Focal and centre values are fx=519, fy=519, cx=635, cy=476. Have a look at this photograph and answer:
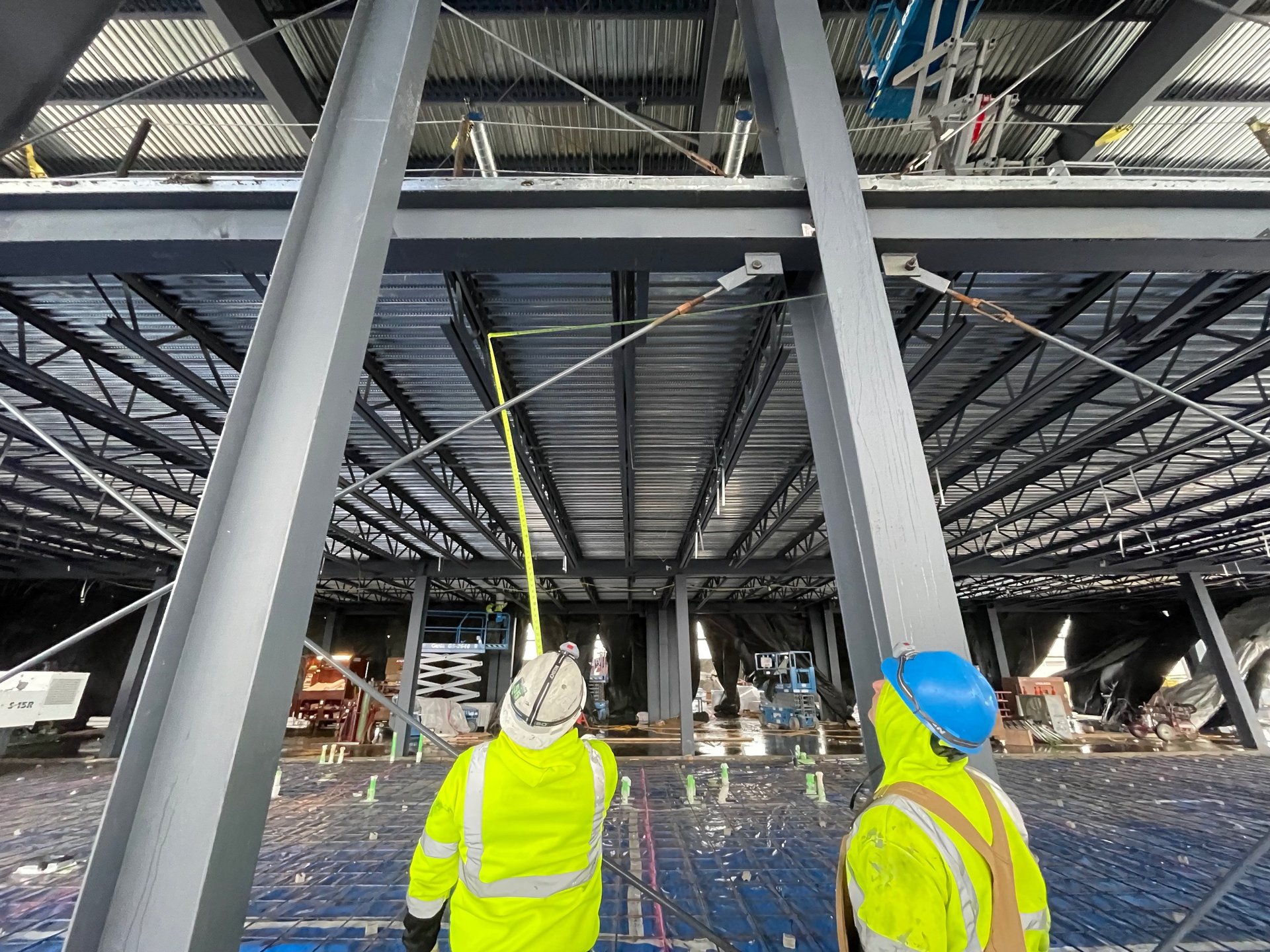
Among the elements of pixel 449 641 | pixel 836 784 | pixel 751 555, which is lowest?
pixel 836 784

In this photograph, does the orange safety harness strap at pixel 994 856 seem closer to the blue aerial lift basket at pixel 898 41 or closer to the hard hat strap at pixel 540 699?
the hard hat strap at pixel 540 699

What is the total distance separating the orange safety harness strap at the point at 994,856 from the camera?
1406 mm

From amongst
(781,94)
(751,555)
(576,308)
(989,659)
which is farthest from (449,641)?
(989,659)

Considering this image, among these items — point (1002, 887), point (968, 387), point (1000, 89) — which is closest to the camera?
point (1002, 887)

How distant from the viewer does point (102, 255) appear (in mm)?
2793

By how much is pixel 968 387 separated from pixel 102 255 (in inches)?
322

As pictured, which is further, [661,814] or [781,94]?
[661,814]

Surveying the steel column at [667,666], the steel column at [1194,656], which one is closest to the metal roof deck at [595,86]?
the steel column at [667,666]

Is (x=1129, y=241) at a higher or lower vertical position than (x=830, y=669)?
higher

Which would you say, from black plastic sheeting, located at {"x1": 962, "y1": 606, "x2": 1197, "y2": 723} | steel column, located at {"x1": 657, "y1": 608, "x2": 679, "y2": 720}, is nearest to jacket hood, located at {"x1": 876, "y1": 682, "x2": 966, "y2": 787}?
steel column, located at {"x1": 657, "y1": 608, "x2": 679, "y2": 720}

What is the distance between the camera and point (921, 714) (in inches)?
60.9

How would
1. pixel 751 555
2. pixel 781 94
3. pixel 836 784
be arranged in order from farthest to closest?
pixel 751 555, pixel 836 784, pixel 781 94

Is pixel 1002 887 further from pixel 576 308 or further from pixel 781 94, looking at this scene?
pixel 576 308

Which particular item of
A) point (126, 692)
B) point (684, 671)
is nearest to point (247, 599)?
point (684, 671)
